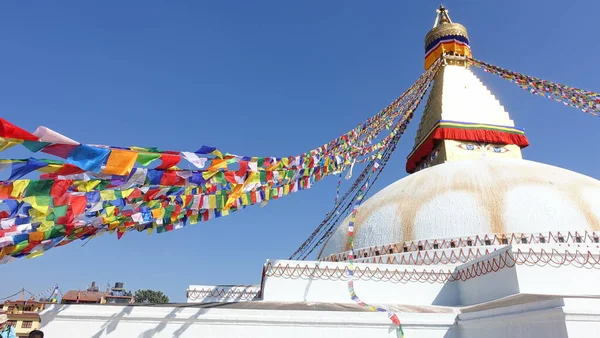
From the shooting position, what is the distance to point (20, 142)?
11.3 feet

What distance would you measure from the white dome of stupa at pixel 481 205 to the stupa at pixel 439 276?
0.08ft

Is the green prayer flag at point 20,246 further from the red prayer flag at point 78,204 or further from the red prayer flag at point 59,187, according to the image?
the red prayer flag at point 59,187

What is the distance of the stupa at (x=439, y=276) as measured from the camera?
5703 millimetres

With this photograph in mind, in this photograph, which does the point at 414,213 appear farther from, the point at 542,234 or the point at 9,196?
the point at 9,196

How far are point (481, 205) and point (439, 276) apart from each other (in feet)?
6.59

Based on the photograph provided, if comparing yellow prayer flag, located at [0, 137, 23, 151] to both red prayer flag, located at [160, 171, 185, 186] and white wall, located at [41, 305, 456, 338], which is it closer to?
red prayer flag, located at [160, 171, 185, 186]

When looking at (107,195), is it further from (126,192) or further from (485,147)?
(485,147)

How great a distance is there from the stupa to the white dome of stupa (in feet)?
0.08

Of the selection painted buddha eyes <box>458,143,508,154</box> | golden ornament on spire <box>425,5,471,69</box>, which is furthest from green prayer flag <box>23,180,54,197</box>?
golden ornament on spire <box>425,5,471,69</box>

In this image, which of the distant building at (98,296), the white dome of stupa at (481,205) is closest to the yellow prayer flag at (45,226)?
the white dome of stupa at (481,205)

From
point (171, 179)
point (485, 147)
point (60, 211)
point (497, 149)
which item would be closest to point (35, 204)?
point (60, 211)

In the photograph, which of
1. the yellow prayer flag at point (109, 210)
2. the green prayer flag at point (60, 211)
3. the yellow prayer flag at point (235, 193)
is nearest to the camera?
the green prayer flag at point (60, 211)

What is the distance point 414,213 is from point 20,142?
7.85 metres

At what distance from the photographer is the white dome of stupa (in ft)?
27.8
